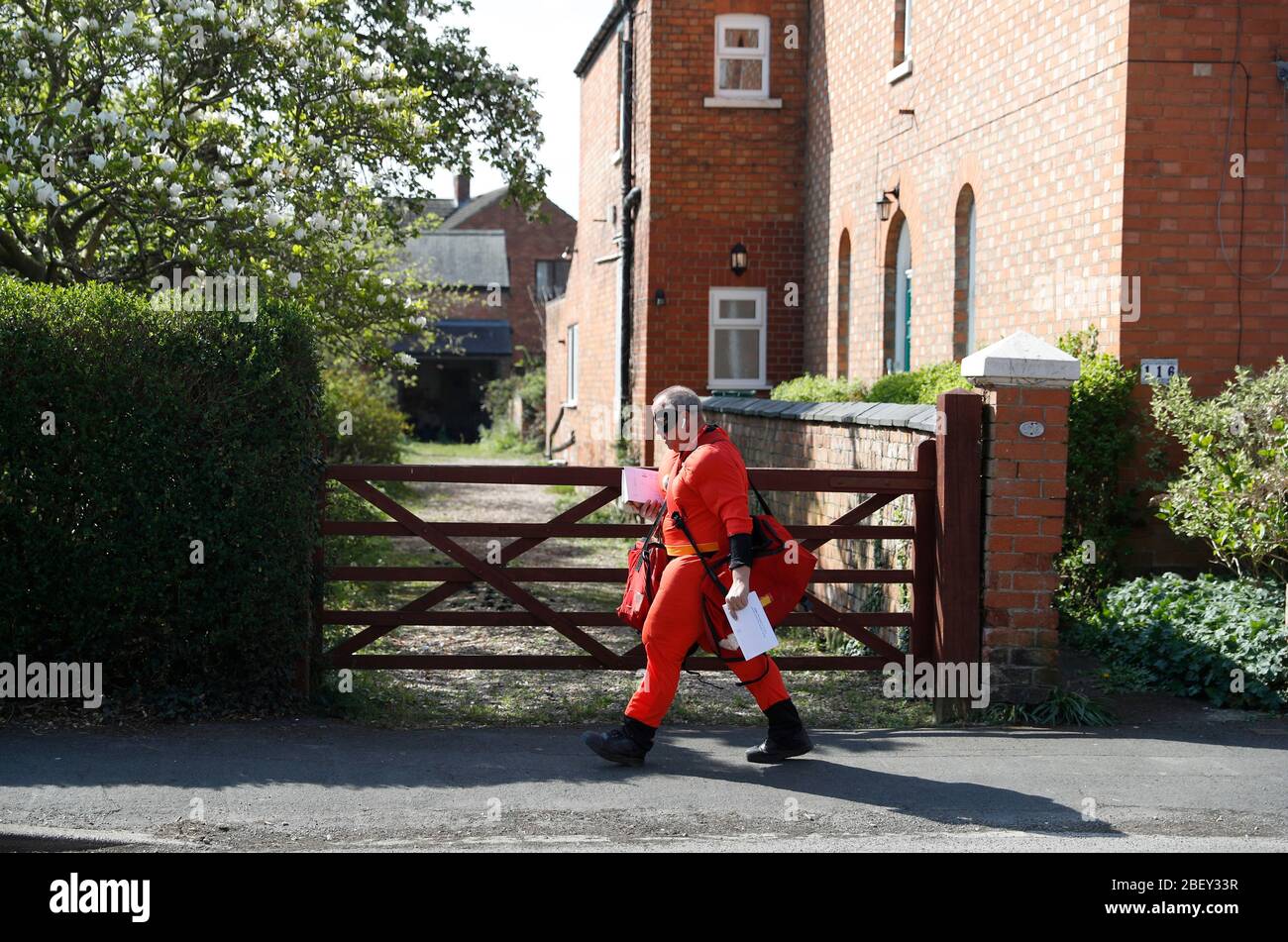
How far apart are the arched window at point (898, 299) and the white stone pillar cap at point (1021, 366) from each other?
827cm

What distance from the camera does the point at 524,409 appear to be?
124ft

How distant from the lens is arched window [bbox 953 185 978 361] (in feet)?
45.3

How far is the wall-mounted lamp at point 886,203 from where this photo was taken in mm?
15645

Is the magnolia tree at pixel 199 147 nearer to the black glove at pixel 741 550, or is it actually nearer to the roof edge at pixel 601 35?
the black glove at pixel 741 550

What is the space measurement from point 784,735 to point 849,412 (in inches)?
166

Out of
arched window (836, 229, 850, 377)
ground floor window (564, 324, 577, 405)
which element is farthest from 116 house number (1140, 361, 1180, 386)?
ground floor window (564, 324, 577, 405)

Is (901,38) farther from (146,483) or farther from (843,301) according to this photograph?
(146,483)

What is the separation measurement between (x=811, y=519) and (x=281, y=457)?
5355mm

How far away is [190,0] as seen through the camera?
36.3 ft

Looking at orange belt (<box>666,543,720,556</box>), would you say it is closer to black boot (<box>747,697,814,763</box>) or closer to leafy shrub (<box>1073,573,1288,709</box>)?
black boot (<box>747,697,814,763</box>)

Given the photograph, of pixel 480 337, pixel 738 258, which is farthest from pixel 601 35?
Answer: pixel 480 337

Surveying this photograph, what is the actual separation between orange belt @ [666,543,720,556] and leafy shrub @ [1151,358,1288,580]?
13.6 feet

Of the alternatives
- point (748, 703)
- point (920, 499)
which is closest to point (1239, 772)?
point (920, 499)
